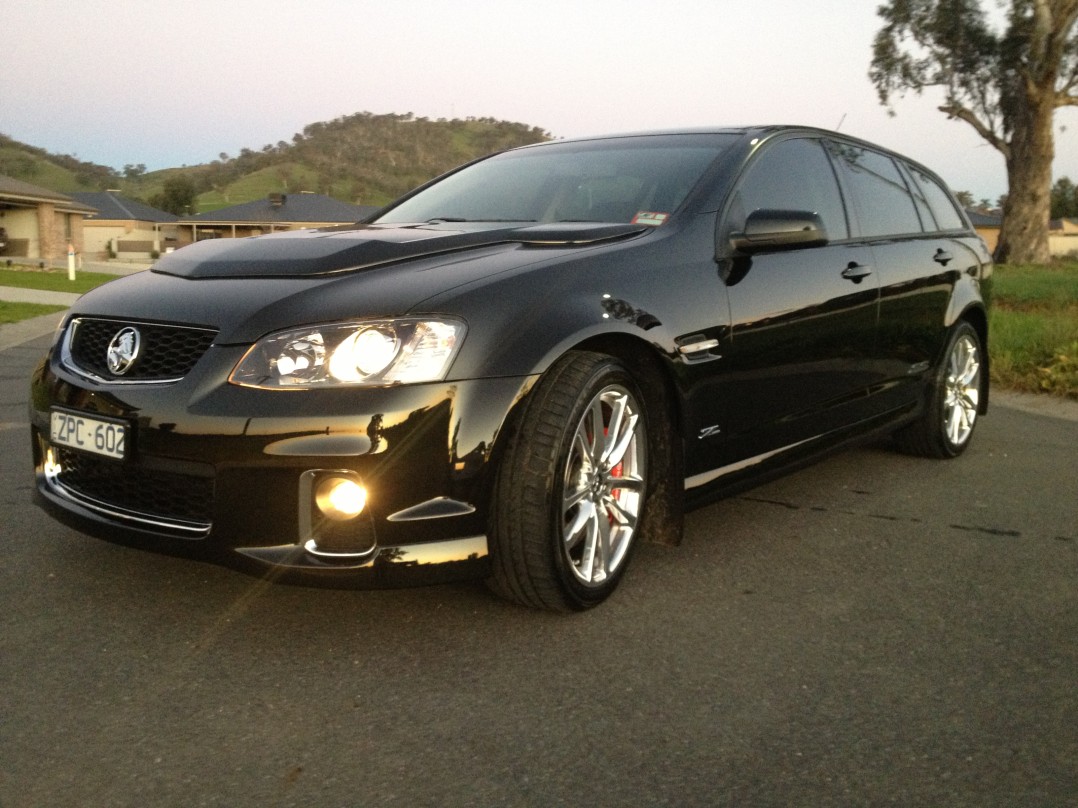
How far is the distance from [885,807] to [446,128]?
18266 cm

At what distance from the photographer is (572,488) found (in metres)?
3.17

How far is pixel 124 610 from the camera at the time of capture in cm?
316

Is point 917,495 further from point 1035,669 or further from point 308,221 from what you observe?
point 308,221

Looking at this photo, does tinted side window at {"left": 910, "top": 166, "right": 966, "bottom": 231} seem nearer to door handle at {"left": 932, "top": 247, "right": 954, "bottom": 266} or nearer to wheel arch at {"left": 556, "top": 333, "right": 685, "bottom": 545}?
door handle at {"left": 932, "top": 247, "right": 954, "bottom": 266}

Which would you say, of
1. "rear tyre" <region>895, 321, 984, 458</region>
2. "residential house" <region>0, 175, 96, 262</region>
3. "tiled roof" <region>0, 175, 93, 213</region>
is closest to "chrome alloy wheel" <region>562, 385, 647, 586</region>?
"rear tyre" <region>895, 321, 984, 458</region>

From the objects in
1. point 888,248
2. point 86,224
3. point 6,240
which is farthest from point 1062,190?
point 888,248

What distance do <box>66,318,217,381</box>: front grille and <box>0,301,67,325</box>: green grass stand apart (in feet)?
35.1

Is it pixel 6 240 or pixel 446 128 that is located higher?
pixel 446 128

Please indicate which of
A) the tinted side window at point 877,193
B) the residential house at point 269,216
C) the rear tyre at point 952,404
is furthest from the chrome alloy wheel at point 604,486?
the residential house at point 269,216

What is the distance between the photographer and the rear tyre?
540 centimetres

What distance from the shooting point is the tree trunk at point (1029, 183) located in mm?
30188

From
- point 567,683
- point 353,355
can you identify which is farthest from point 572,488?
point 353,355

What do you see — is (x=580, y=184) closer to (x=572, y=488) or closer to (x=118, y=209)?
(x=572, y=488)

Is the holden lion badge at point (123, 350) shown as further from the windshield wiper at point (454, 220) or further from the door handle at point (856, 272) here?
the door handle at point (856, 272)
